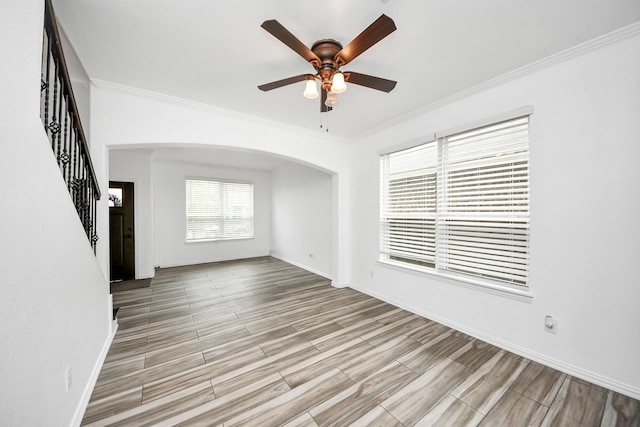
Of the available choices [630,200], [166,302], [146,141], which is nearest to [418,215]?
[630,200]

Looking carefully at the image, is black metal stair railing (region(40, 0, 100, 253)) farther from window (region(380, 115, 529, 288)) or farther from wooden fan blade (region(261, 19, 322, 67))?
window (region(380, 115, 529, 288))

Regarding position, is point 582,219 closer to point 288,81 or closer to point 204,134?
point 288,81

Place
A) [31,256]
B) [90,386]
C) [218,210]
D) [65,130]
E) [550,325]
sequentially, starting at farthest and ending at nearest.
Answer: [218,210], [550,325], [90,386], [65,130], [31,256]

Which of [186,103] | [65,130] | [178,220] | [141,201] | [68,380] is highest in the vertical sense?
[186,103]

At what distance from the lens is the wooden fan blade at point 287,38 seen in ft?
4.61

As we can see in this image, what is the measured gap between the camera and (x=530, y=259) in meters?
2.31

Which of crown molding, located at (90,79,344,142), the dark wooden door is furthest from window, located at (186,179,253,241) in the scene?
crown molding, located at (90,79,344,142)

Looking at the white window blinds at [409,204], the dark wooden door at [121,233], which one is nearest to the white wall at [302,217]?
the white window blinds at [409,204]

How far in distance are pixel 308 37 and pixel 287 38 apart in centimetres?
45

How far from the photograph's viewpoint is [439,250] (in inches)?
120

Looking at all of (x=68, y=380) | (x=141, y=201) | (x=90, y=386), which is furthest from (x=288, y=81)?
(x=141, y=201)

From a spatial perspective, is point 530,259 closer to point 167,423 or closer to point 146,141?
point 167,423

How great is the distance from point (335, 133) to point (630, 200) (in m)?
3.35

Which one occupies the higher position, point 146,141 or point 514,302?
point 146,141
